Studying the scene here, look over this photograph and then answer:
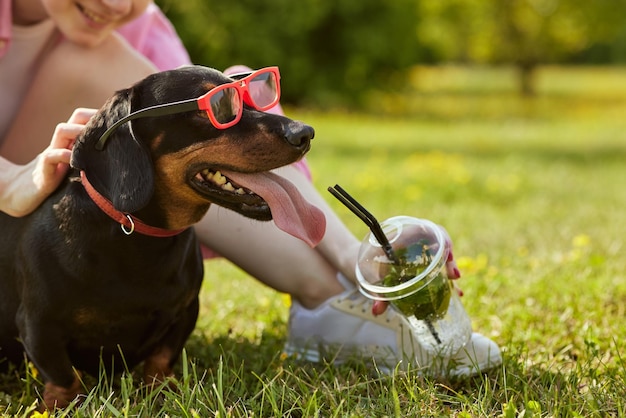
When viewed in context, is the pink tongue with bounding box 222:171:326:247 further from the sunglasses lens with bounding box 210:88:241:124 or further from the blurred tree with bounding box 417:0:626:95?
the blurred tree with bounding box 417:0:626:95

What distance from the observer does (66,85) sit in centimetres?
309

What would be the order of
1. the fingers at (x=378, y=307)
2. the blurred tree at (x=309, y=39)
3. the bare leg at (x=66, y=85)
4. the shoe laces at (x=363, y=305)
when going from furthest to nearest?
the blurred tree at (x=309, y=39)
the bare leg at (x=66, y=85)
the shoe laces at (x=363, y=305)
the fingers at (x=378, y=307)

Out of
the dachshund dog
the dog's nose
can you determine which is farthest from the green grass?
the dog's nose

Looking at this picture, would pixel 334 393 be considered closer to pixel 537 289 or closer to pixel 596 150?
pixel 537 289

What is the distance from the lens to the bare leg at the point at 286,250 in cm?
315

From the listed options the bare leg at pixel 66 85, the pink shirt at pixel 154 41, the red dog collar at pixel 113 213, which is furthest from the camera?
the pink shirt at pixel 154 41

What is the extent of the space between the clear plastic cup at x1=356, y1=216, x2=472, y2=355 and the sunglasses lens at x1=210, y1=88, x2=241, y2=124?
0.67 m

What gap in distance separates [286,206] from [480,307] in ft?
4.79

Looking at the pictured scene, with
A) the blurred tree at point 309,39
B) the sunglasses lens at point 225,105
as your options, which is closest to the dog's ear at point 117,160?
the sunglasses lens at point 225,105

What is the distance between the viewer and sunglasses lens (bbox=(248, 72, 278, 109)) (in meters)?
2.52

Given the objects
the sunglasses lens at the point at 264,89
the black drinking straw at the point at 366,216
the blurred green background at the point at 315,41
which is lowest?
the blurred green background at the point at 315,41

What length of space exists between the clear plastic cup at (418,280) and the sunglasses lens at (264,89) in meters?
0.55

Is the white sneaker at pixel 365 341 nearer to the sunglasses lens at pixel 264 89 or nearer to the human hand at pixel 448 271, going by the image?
the human hand at pixel 448 271

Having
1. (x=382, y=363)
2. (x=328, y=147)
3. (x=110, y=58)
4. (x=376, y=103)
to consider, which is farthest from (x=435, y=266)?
(x=376, y=103)
